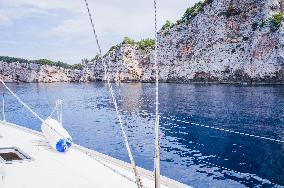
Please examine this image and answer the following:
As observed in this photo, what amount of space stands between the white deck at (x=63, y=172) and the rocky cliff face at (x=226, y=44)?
96.1 m

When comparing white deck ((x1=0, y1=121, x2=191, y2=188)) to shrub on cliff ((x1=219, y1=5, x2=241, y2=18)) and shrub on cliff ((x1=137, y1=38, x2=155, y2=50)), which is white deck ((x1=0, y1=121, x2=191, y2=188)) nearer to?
shrub on cliff ((x1=219, y1=5, x2=241, y2=18))

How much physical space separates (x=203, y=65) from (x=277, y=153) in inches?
3763

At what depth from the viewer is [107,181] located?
8133 mm

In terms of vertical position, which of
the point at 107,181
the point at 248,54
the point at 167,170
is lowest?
the point at 167,170

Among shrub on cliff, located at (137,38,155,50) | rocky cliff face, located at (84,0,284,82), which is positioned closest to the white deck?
rocky cliff face, located at (84,0,284,82)

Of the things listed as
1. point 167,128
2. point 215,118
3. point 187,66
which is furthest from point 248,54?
point 167,128

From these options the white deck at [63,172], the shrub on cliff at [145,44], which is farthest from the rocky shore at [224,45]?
the white deck at [63,172]

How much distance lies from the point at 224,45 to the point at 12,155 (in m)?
109

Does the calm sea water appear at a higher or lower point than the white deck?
lower

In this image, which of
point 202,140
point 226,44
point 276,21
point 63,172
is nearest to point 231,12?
point 226,44

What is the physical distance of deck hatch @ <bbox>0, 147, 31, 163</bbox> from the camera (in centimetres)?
909

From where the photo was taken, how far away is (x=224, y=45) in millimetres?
113000

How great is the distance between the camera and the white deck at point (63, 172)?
742cm

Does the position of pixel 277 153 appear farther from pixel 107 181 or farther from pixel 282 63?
pixel 282 63
